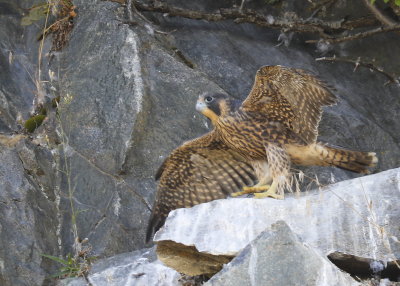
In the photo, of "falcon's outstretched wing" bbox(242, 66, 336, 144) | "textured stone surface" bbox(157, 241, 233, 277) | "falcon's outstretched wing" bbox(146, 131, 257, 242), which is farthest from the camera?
"falcon's outstretched wing" bbox(146, 131, 257, 242)

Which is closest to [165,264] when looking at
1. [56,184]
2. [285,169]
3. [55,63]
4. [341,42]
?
[285,169]

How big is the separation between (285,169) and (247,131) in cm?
36

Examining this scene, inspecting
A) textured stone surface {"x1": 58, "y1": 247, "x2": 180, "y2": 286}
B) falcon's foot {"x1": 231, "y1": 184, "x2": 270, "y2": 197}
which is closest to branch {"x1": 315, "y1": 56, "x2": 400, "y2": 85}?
falcon's foot {"x1": 231, "y1": 184, "x2": 270, "y2": 197}

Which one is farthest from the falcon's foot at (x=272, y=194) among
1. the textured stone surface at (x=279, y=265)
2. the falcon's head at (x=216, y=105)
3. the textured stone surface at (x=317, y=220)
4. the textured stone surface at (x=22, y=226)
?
the textured stone surface at (x=22, y=226)

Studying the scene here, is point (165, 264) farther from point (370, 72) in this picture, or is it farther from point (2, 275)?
point (370, 72)

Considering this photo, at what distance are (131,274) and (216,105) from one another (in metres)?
1.24

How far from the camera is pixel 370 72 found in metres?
6.34

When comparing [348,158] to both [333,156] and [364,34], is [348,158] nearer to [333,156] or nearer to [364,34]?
[333,156]

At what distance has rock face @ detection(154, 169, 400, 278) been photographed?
3725mm

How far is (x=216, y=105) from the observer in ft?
15.6

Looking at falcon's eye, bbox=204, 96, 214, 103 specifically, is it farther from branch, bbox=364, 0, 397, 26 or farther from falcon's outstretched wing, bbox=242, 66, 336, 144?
branch, bbox=364, 0, 397, 26

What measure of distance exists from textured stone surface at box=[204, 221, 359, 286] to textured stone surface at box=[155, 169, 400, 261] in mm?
634

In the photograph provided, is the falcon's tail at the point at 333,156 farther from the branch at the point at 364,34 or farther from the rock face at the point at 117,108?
the branch at the point at 364,34

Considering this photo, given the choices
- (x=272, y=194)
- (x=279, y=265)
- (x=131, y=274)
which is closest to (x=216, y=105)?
(x=272, y=194)
